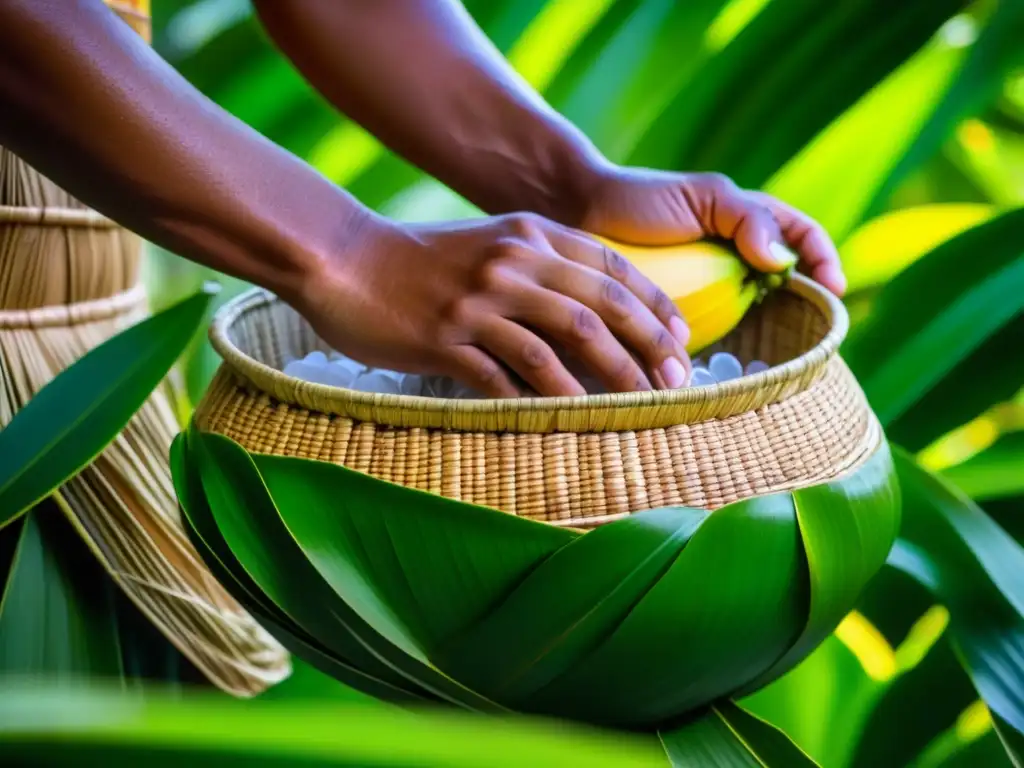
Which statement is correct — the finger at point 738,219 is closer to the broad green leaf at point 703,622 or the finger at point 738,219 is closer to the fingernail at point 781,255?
the fingernail at point 781,255

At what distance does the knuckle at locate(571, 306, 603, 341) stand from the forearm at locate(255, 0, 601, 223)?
186 millimetres

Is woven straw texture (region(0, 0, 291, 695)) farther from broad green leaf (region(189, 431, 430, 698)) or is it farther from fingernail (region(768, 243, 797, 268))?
fingernail (region(768, 243, 797, 268))

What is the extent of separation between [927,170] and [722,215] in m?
0.55

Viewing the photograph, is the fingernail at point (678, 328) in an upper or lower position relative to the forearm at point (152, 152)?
upper

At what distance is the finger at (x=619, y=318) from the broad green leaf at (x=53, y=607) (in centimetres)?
35

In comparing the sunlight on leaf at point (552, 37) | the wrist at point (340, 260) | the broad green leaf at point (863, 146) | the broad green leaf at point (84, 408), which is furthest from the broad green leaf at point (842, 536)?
the sunlight on leaf at point (552, 37)

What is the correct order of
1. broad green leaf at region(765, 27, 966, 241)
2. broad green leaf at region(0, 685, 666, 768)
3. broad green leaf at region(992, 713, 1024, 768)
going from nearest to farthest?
1. broad green leaf at region(0, 685, 666, 768)
2. broad green leaf at region(992, 713, 1024, 768)
3. broad green leaf at region(765, 27, 966, 241)

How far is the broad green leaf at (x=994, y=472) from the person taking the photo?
758 millimetres

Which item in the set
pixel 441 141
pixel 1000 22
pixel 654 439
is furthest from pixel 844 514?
pixel 1000 22

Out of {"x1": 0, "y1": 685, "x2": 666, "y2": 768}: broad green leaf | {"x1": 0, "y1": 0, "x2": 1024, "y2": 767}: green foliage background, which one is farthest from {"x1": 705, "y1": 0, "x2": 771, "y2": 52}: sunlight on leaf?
{"x1": 0, "y1": 685, "x2": 666, "y2": 768}: broad green leaf

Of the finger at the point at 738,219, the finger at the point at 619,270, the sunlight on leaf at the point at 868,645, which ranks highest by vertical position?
the finger at the point at 738,219

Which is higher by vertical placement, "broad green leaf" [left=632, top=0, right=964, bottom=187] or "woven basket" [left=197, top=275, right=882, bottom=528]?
"broad green leaf" [left=632, top=0, right=964, bottom=187]

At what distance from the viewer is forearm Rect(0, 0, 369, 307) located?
1.28 ft

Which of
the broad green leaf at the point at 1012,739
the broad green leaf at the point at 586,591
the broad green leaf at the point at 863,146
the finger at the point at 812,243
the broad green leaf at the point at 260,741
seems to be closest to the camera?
the broad green leaf at the point at 260,741
